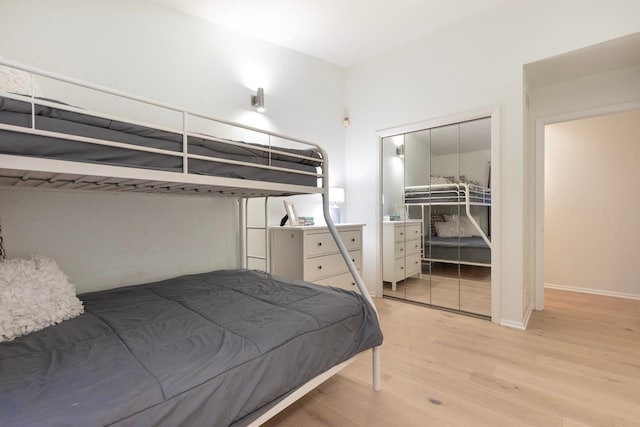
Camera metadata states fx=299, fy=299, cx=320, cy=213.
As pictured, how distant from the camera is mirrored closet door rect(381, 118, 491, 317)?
2.82 metres

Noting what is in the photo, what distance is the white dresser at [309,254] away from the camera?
261 cm

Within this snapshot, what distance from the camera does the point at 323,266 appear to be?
108 inches

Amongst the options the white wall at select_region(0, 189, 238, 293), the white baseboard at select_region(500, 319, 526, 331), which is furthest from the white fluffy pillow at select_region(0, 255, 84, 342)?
the white baseboard at select_region(500, 319, 526, 331)

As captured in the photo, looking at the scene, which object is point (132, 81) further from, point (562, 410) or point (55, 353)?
point (562, 410)

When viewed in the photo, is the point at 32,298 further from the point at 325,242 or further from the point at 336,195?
the point at 336,195

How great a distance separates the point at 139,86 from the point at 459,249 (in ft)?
10.3

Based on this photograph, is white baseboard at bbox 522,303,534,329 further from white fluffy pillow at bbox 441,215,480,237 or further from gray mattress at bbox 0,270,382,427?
gray mattress at bbox 0,270,382,427

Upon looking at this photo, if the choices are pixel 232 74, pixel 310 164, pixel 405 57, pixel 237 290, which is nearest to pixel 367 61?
pixel 405 57

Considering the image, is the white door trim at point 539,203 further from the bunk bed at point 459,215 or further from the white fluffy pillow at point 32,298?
the white fluffy pillow at point 32,298

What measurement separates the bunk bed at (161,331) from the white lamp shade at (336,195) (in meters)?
1.63

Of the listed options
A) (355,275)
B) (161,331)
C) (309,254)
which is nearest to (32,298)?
(161,331)

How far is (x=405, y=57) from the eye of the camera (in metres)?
3.25

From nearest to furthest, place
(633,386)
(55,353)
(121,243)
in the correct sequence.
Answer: (55,353)
(633,386)
(121,243)

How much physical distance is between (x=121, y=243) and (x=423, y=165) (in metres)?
2.80
